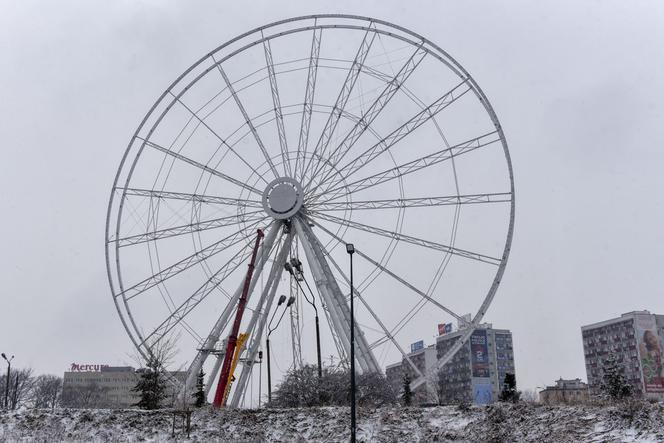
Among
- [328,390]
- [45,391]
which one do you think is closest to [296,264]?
[328,390]

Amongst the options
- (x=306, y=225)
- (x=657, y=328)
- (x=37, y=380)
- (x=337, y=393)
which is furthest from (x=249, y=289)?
(x=657, y=328)

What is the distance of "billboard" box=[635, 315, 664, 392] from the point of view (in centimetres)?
12462

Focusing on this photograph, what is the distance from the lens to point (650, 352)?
125750 mm

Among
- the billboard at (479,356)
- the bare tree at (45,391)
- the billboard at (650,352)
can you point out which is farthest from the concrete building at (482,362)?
the bare tree at (45,391)

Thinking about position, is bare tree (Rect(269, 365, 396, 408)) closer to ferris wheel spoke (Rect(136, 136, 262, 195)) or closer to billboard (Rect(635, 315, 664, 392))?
ferris wheel spoke (Rect(136, 136, 262, 195))

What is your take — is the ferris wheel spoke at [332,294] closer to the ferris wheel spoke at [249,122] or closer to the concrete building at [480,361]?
the ferris wheel spoke at [249,122]

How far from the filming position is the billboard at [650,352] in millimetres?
124625

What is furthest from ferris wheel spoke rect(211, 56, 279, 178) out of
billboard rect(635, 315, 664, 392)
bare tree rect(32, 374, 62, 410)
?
billboard rect(635, 315, 664, 392)

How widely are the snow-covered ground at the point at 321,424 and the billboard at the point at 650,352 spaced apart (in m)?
111

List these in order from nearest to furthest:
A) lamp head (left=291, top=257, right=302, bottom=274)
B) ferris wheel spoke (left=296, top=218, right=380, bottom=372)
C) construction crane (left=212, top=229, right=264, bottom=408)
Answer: ferris wheel spoke (left=296, top=218, right=380, bottom=372) < construction crane (left=212, top=229, right=264, bottom=408) < lamp head (left=291, top=257, right=302, bottom=274)

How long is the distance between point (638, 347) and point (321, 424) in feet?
376

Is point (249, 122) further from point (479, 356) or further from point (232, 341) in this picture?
point (479, 356)

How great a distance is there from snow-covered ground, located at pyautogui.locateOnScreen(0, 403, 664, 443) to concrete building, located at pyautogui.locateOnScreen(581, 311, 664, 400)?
10470 cm

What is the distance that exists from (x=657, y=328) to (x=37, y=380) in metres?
107
